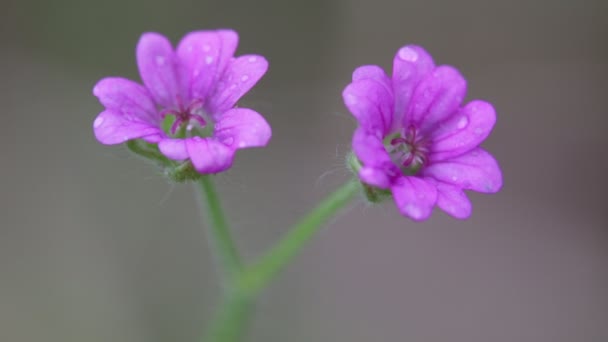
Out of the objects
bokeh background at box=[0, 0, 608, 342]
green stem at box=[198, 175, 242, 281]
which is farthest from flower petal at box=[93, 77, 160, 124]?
bokeh background at box=[0, 0, 608, 342]

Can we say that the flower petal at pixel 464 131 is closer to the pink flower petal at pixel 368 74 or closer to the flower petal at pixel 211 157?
the pink flower petal at pixel 368 74

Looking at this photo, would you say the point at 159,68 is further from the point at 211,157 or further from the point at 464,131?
the point at 464,131

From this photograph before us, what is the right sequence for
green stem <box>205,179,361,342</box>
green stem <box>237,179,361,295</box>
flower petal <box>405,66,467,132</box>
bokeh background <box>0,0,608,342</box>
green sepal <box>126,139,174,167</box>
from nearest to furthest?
1. green sepal <box>126,139,174,167</box>
2. flower petal <box>405,66,467,132</box>
3. green stem <box>237,179,361,295</box>
4. green stem <box>205,179,361,342</box>
5. bokeh background <box>0,0,608,342</box>

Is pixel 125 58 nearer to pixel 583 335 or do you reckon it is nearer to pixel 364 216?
pixel 364 216

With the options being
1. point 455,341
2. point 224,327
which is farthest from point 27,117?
point 455,341

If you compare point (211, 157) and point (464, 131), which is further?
point (464, 131)

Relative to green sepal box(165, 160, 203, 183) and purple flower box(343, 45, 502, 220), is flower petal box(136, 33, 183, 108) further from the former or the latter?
purple flower box(343, 45, 502, 220)

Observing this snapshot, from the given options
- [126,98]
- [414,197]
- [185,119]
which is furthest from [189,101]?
[414,197]
